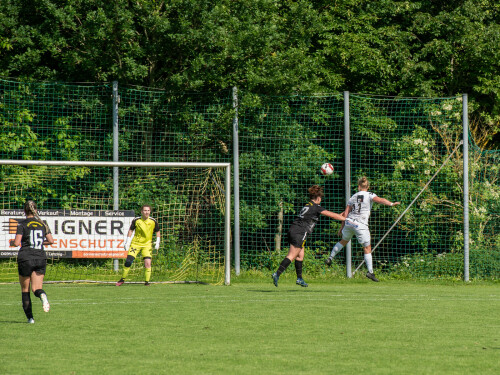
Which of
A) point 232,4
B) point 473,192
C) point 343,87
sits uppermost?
point 232,4

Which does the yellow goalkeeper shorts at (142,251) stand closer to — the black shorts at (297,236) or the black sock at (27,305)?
the black shorts at (297,236)

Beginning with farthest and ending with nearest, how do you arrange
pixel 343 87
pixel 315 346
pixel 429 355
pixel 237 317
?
1. pixel 343 87
2. pixel 237 317
3. pixel 315 346
4. pixel 429 355

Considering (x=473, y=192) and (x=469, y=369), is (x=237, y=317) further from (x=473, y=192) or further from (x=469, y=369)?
(x=473, y=192)

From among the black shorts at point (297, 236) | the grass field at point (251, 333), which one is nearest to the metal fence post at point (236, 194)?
the grass field at point (251, 333)

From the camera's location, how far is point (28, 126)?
17422 millimetres

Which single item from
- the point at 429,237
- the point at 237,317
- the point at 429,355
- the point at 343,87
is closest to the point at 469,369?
the point at 429,355

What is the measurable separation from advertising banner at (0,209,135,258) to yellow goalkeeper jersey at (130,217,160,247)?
0.81m

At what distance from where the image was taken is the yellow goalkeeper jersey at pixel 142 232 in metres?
15.5

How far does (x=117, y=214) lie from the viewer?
16359mm

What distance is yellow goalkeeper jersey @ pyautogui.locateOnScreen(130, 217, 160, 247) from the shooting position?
50.9 feet

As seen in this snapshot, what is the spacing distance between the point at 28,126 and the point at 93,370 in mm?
12152

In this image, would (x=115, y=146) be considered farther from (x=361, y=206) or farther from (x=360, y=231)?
(x=360, y=231)

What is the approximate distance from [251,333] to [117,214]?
856cm

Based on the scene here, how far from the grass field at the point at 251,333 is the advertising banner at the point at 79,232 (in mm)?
2357
